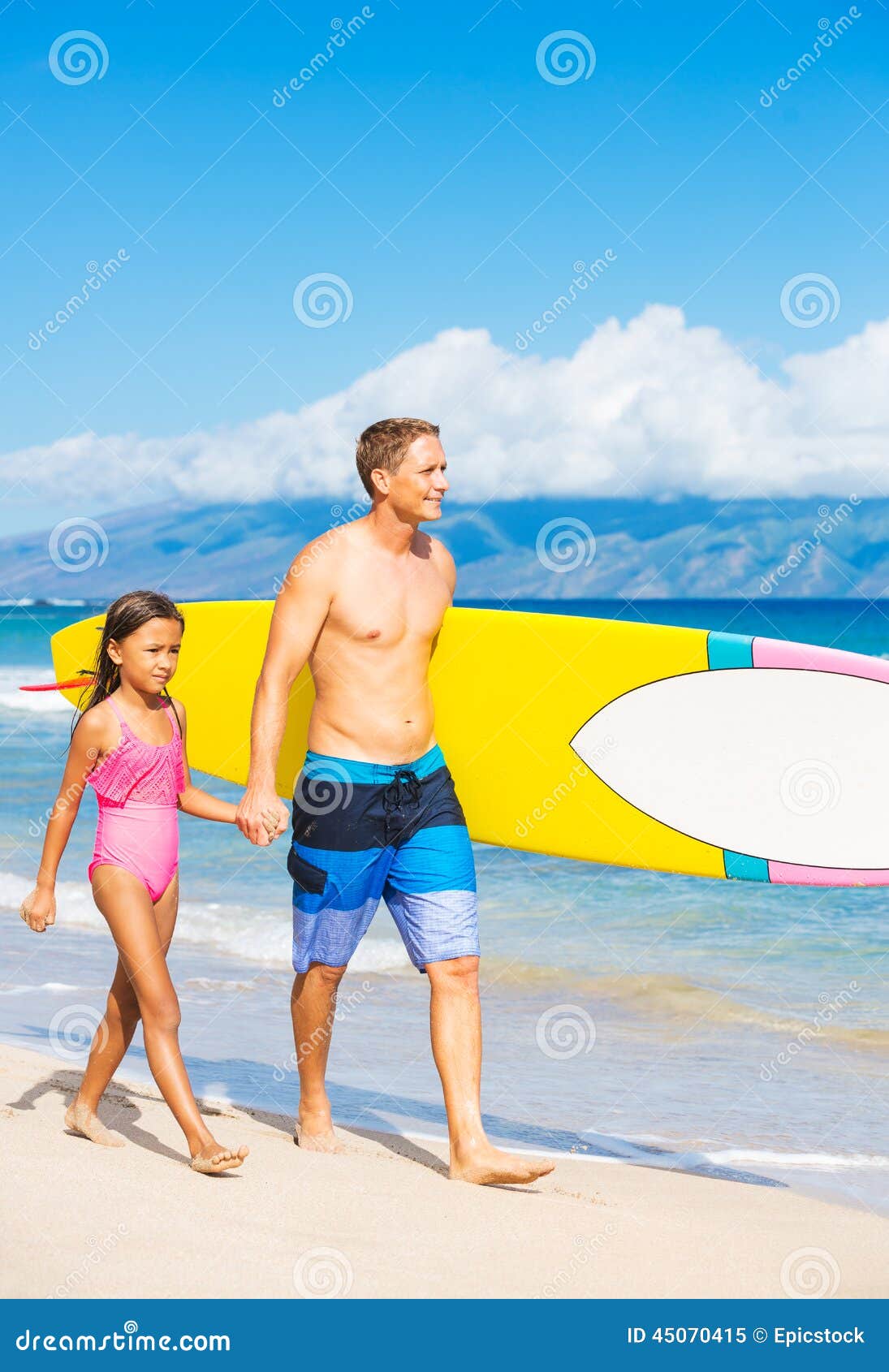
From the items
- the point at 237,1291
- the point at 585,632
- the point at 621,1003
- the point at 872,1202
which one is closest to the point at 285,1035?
the point at 621,1003

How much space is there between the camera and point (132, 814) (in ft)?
9.74

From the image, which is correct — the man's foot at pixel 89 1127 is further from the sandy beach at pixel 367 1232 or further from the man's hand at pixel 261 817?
the man's hand at pixel 261 817

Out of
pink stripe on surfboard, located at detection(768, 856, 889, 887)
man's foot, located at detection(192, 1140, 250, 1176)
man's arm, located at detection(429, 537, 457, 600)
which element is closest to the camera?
man's foot, located at detection(192, 1140, 250, 1176)

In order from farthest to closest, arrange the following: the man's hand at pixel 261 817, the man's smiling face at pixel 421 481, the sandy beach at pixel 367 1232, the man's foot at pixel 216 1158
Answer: the man's smiling face at pixel 421 481 → the man's hand at pixel 261 817 → the man's foot at pixel 216 1158 → the sandy beach at pixel 367 1232

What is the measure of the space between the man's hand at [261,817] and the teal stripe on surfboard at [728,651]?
5.62 ft

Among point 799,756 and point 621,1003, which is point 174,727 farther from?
point 621,1003

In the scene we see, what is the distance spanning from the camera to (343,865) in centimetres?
312

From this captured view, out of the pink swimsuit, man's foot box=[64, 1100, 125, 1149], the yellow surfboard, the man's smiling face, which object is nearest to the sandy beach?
man's foot box=[64, 1100, 125, 1149]

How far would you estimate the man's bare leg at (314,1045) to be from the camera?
→ 3193 mm

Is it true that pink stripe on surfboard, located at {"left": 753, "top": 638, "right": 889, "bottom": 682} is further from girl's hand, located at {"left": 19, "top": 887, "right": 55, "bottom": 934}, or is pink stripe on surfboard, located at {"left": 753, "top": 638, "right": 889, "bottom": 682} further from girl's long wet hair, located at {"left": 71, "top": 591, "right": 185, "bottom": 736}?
girl's hand, located at {"left": 19, "top": 887, "right": 55, "bottom": 934}

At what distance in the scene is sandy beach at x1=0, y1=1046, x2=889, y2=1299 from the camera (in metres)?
2.33

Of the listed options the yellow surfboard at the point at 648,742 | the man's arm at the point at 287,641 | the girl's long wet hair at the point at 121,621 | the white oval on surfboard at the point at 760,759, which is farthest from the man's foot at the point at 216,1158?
the white oval on surfboard at the point at 760,759

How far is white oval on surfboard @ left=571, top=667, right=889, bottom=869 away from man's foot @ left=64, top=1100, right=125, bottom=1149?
6.02ft

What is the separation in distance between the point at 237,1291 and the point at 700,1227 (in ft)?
3.54
